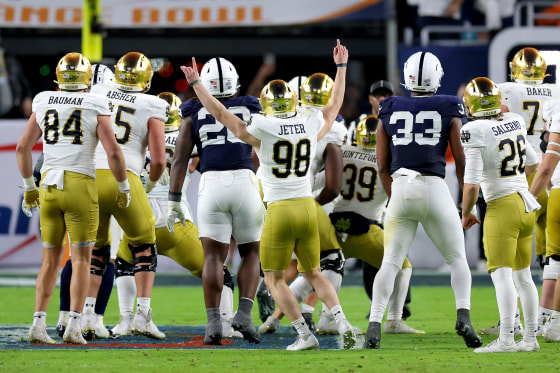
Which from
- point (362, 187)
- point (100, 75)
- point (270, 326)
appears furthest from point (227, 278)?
point (100, 75)

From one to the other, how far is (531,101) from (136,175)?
319 centimetres

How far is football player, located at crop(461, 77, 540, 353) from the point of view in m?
6.53

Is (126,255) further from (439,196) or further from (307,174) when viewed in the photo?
(439,196)

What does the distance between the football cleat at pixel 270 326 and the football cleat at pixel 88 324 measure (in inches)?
52.6

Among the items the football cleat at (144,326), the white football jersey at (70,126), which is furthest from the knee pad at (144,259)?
the white football jersey at (70,126)

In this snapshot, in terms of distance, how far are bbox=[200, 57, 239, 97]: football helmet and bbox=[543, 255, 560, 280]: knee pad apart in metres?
2.66

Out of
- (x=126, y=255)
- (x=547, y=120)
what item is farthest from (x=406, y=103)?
(x=126, y=255)

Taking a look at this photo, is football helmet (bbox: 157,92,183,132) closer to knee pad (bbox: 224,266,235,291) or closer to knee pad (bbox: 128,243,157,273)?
knee pad (bbox: 128,243,157,273)

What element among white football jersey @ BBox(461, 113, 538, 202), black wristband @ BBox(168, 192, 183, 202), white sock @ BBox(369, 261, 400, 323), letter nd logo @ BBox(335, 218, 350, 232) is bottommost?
white sock @ BBox(369, 261, 400, 323)

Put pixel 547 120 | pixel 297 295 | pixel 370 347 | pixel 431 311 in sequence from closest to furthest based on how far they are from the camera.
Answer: pixel 370 347
pixel 547 120
pixel 297 295
pixel 431 311

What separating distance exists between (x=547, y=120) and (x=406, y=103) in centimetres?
126

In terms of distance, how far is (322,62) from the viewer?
1812cm

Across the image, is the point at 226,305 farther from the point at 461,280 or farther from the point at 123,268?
the point at 461,280

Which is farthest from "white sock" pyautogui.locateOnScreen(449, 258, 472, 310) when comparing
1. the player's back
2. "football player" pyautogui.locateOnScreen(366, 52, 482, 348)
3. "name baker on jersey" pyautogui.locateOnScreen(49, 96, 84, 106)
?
"name baker on jersey" pyautogui.locateOnScreen(49, 96, 84, 106)
